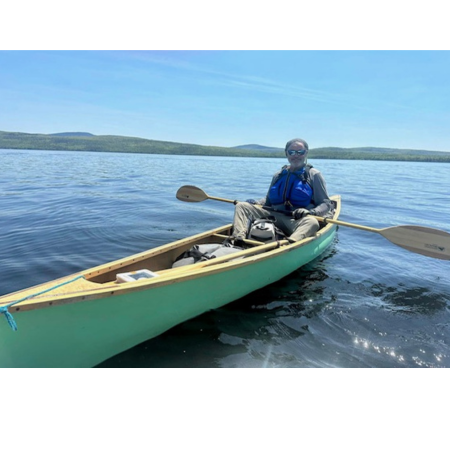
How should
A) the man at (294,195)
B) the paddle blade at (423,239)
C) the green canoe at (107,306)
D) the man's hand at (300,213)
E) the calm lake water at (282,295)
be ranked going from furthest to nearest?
the man at (294,195) → the man's hand at (300,213) → the paddle blade at (423,239) → the calm lake water at (282,295) → the green canoe at (107,306)

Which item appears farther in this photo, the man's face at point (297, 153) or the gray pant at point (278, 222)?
the man's face at point (297, 153)

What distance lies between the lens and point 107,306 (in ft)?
10.00

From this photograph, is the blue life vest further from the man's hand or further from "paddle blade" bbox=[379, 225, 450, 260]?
"paddle blade" bbox=[379, 225, 450, 260]

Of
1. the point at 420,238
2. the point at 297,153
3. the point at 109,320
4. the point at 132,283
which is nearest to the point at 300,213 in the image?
the point at 297,153

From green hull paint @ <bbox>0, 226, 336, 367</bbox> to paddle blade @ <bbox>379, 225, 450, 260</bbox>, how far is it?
3.18m

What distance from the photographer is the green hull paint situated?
8.96 ft

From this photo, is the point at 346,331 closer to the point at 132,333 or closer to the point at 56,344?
the point at 132,333

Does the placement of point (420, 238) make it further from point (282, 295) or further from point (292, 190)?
point (282, 295)

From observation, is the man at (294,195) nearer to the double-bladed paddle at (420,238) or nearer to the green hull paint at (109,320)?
the double-bladed paddle at (420,238)

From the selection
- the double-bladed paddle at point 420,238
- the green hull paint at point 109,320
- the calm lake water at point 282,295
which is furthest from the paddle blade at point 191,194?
the green hull paint at point 109,320

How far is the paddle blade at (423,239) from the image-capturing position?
18.6ft

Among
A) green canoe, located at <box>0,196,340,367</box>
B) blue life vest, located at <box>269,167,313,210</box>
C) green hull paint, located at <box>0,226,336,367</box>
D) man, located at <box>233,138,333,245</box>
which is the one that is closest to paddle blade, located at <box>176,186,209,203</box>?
man, located at <box>233,138,333,245</box>

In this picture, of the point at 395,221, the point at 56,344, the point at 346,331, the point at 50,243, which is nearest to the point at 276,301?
the point at 346,331

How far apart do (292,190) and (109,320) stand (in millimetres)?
4349
